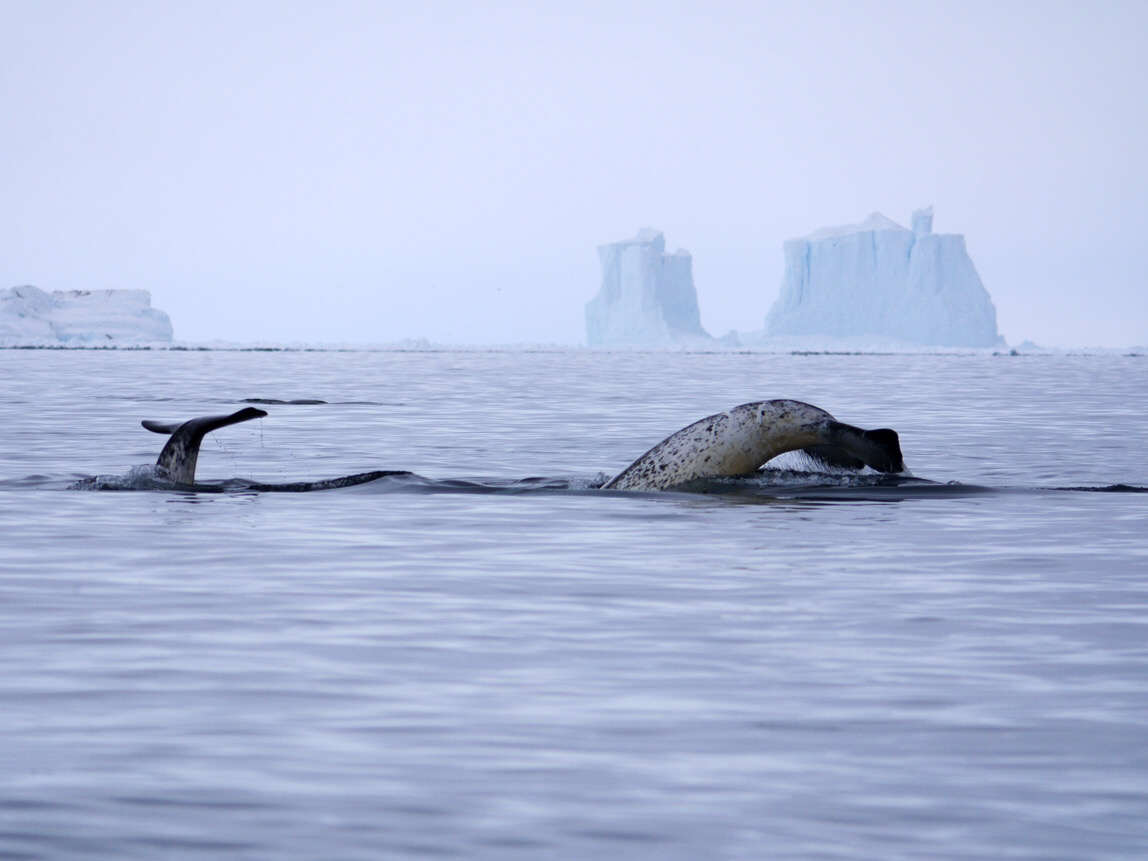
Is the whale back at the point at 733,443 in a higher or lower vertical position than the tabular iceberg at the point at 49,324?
lower

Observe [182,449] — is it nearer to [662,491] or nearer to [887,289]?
[662,491]

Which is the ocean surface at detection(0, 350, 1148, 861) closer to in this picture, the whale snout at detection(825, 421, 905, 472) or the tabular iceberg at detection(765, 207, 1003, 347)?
the whale snout at detection(825, 421, 905, 472)

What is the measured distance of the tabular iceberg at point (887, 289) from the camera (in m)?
156

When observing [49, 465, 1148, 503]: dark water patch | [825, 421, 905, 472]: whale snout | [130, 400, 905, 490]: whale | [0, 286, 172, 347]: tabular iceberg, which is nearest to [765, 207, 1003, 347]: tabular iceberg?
[0, 286, 172, 347]: tabular iceberg

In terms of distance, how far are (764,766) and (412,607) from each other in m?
3.70

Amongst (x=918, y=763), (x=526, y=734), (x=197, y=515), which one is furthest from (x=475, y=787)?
(x=197, y=515)

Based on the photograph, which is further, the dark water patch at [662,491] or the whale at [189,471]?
Answer: the whale at [189,471]

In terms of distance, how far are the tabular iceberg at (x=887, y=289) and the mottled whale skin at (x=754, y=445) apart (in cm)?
14289

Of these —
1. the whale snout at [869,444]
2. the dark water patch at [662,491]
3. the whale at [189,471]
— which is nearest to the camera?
the whale snout at [869,444]

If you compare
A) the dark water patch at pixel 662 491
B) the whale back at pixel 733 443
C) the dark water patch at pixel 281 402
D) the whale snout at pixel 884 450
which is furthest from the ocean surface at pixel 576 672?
the dark water patch at pixel 281 402

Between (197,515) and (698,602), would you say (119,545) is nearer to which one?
(197,515)

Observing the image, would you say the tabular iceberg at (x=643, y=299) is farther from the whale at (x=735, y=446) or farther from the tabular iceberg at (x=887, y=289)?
the whale at (x=735, y=446)

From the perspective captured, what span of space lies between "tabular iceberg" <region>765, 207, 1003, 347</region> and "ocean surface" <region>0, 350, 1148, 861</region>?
143 m

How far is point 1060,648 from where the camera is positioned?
7.45 m
